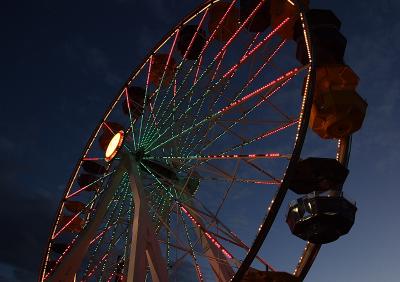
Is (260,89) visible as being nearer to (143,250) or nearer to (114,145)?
(143,250)

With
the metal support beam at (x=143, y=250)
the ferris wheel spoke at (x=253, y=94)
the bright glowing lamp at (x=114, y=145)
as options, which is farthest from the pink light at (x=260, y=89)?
the bright glowing lamp at (x=114, y=145)

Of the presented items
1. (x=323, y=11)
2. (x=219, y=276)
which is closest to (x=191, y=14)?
(x=323, y=11)

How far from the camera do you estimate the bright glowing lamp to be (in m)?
12.4

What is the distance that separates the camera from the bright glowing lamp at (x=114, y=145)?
1239 cm

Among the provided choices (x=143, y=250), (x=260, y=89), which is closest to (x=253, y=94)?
(x=260, y=89)

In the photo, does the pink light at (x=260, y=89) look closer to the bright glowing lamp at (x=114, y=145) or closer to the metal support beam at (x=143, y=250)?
the metal support beam at (x=143, y=250)

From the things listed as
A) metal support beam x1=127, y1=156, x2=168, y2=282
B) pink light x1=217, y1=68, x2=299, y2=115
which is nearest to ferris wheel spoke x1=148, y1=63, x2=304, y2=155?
pink light x1=217, y1=68, x2=299, y2=115

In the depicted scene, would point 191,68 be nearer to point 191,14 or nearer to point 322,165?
point 191,14

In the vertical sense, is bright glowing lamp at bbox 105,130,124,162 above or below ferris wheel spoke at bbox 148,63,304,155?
above

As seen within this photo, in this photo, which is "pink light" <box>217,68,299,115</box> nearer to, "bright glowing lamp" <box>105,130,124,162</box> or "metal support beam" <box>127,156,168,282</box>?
"metal support beam" <box>127,156,168,282</box>

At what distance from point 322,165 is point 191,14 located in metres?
6.11

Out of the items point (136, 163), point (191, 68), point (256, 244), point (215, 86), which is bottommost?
point (256, 244)

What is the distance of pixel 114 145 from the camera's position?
1278 centimetres

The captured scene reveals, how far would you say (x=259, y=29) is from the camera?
38.5ft
